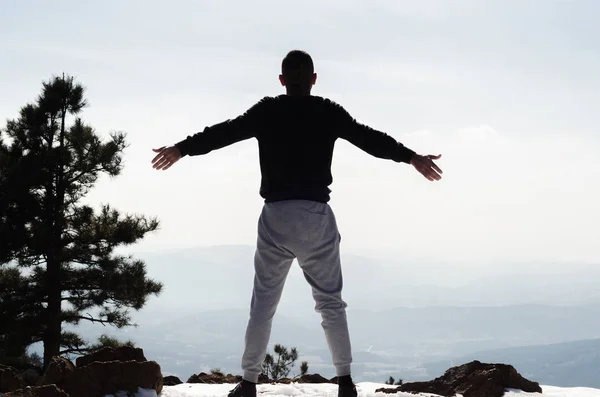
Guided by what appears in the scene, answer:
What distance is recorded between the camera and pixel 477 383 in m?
5.36

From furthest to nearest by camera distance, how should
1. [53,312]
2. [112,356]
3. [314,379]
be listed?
[53,312], [314,379], [112,356]

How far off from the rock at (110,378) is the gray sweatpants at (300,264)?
1.04m

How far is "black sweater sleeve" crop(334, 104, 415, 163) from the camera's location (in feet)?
13.0

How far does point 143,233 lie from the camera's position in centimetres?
1545

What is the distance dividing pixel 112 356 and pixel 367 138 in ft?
9.59

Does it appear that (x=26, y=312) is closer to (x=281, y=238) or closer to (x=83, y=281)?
(x=83, y=281)

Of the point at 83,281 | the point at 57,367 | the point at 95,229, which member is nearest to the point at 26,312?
the point at 83,281

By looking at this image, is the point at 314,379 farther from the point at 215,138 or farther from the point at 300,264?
the point at 215,138

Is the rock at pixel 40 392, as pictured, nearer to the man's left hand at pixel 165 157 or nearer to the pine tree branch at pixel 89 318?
the man's left hand at pixel 165 157

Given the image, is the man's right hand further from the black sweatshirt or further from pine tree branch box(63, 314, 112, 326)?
pine tree branch box(63, 314, 112, 326)

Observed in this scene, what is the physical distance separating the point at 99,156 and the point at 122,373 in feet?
39.9

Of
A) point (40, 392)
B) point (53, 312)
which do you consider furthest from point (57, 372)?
point (53, 312)

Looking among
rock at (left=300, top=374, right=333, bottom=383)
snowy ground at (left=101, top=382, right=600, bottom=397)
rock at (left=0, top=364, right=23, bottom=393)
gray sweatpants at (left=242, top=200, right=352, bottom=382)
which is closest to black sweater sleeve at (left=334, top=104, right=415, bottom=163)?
gray sweatpants at (left=242, top=200, right=352, bottom=382)

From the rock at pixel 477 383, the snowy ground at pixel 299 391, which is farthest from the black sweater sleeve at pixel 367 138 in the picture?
the rock at pixel 477 383
